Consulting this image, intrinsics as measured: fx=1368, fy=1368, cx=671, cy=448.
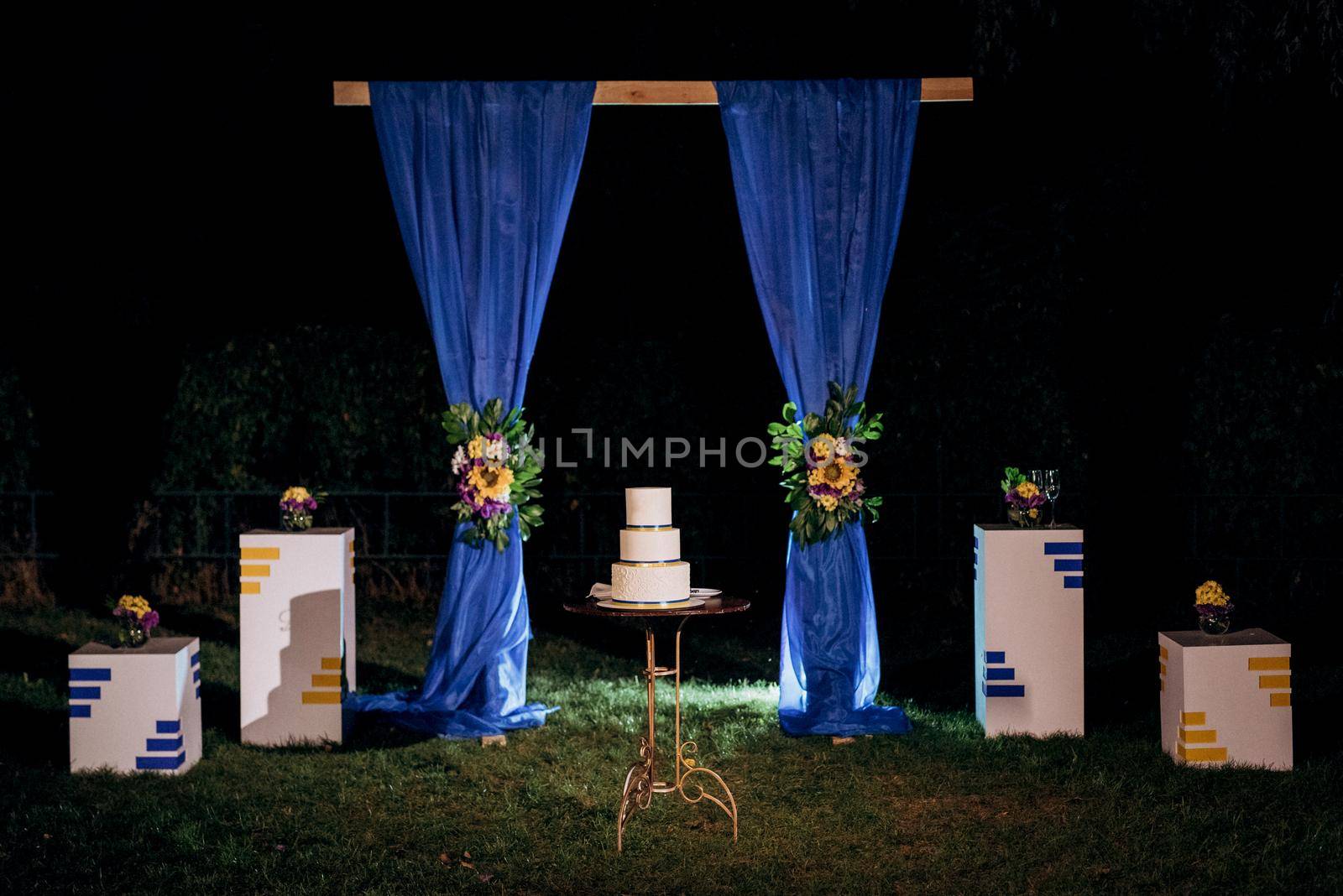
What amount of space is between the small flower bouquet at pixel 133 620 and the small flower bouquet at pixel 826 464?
259cm

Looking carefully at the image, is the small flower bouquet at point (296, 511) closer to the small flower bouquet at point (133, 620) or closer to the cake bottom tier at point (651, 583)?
the small flower bouquet at point (133, 620)

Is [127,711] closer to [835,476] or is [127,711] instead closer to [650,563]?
[650,563]

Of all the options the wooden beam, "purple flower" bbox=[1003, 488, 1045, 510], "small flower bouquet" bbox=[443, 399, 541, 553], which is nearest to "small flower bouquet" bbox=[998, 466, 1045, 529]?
"purple flower" bbox=[1003, 488, 1045, 510]

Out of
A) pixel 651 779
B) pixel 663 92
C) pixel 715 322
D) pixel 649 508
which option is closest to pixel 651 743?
pixel 651 779

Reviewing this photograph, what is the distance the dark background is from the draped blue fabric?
266 centimetres

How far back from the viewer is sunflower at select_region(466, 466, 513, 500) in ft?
18.6

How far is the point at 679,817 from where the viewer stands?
4.74m

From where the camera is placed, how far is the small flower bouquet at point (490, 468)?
567cm

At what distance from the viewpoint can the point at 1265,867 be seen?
420 centimetres

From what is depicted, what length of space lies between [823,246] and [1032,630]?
183cm

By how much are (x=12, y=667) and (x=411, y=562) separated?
252 centimetres

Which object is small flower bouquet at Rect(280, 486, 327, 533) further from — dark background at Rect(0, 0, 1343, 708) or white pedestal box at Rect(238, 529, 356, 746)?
dark background at Rect(0, 0, 1343, 708)

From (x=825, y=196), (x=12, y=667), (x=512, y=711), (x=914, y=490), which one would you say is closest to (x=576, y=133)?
(x=825, y=196)

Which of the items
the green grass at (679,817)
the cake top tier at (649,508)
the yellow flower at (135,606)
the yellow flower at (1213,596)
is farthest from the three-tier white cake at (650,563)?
the yellow flower at (1213,596)
